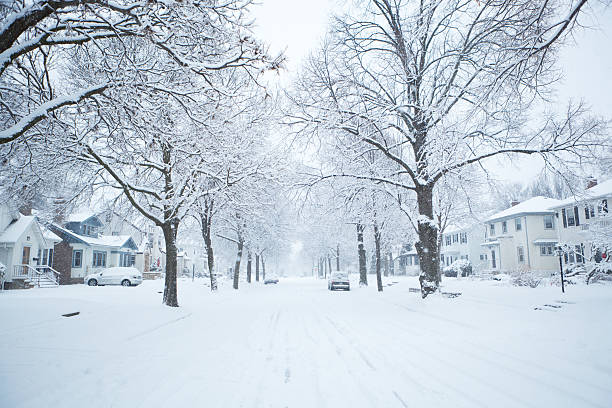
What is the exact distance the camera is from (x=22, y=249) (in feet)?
78.1

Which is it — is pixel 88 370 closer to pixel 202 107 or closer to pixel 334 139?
pixel 202 107

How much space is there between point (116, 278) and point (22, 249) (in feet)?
22.4

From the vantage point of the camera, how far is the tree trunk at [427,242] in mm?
12836

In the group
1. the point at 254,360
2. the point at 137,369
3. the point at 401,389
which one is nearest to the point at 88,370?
the point at 137,369

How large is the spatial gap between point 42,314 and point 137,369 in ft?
20.5

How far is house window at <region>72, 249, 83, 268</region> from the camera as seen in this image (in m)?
30.5

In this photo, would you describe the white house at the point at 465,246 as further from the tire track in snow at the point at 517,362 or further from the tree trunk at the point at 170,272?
the tire track in snow at the point at 517,362

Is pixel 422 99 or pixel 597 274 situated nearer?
pixel 422 99

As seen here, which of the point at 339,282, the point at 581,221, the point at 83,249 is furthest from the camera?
the point at 83,249

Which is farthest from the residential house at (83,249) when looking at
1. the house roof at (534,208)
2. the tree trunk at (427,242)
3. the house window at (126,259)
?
the house roof at (534,208)

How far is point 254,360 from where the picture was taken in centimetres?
589

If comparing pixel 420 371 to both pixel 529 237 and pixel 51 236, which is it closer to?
pixel 51 236

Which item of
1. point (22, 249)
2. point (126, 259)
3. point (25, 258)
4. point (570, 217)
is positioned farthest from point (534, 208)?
point (126, 259)

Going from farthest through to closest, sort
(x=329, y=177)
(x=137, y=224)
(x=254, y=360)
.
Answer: (x=137, y=224) < (x=329, y=177) < (x=254, y=360)
